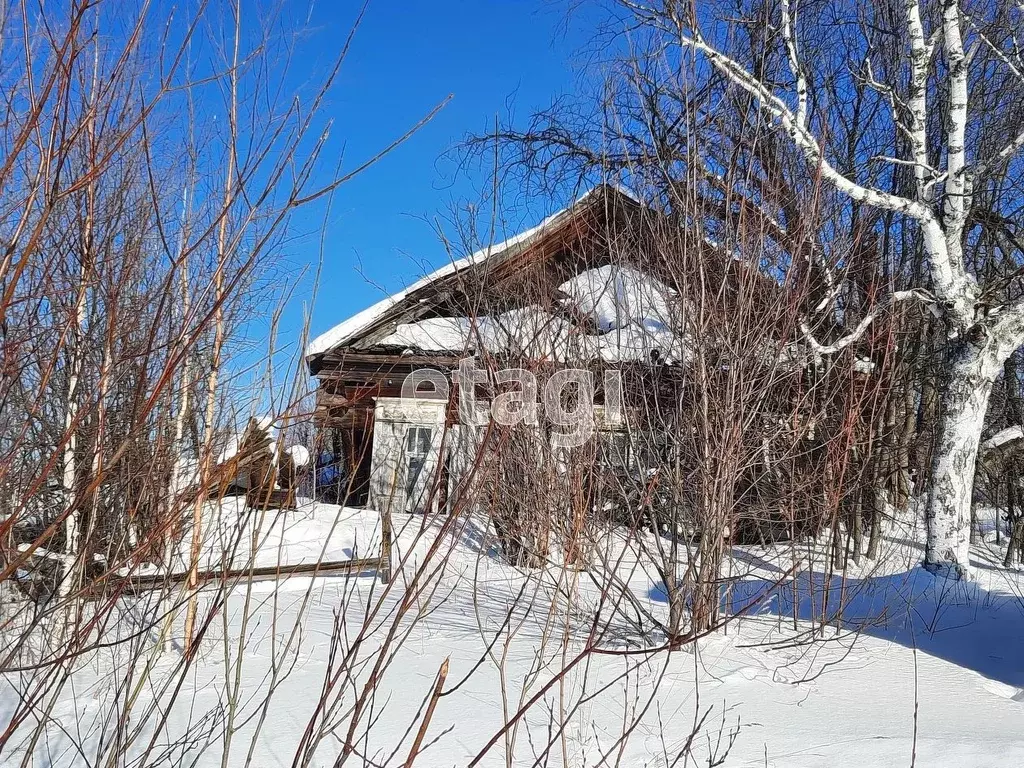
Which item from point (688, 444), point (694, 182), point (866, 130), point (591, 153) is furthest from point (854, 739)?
point (866, 130)

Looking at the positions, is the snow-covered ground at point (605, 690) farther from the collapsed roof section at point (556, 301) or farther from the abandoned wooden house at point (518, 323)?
the collapsed roof section at point (556, 301)

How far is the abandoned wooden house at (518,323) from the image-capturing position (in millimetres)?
5723

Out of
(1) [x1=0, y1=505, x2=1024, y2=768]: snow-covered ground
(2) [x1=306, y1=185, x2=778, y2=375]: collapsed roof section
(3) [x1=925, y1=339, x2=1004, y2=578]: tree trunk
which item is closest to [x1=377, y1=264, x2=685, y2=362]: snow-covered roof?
(2) [x1=306, y1=185, x2=778, y2=375]: collapsed roof section

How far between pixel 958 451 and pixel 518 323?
4.79 metres

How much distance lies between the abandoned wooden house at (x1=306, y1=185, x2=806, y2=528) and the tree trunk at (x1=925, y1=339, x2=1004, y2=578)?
10.6ft

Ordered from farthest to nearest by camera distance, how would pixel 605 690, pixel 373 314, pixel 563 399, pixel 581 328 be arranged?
pixel 373 314 → pixel 563 399 → pixel 581 328 → pixel 605 690

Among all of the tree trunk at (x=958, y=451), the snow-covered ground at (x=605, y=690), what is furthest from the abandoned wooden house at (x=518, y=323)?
the tree trunk at (x=958, y=451)

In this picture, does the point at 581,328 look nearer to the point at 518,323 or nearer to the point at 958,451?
the point at 518,323

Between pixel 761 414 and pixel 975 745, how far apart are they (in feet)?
7.36

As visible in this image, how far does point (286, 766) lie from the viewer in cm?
338

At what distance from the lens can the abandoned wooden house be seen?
5.72 meters

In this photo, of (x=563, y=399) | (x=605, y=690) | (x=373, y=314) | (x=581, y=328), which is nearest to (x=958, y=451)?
(x=563, y=399)

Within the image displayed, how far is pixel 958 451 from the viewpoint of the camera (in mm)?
8609

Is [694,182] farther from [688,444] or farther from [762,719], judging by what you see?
[762,719]
